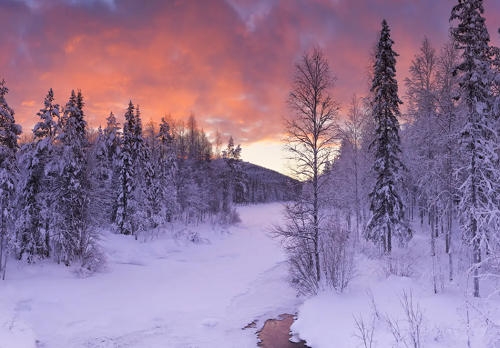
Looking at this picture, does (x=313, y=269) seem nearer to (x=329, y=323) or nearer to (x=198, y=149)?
(x=329, y=323)

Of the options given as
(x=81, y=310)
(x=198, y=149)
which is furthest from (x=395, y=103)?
(x=198, y=149)

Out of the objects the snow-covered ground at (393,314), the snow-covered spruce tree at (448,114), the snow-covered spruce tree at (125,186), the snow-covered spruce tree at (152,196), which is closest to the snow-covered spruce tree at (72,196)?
the snow-covered spruce tree at (125,186)

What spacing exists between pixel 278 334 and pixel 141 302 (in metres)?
7.64

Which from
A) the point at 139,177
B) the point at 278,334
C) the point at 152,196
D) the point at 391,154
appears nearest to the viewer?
the point at 278,334

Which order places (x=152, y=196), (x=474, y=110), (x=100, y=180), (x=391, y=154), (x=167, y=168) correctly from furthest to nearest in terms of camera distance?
(x=167, y=168) → (x=152, y=196) → (x=100, y=180) → (x=391, y=154) → (x=474, y=110)

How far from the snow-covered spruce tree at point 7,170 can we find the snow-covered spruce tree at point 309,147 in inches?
613

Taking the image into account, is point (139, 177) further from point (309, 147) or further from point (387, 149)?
point (387, 149)

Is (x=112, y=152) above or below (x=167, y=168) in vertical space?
above

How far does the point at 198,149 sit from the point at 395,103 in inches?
1531

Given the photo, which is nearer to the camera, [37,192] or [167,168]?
[37,192]

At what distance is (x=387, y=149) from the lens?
1972 centimetres

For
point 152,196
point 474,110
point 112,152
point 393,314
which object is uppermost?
point 112,152

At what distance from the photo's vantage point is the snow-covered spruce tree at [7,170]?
55.6ft

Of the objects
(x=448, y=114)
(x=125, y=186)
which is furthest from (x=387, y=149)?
(x=125, y=186)
